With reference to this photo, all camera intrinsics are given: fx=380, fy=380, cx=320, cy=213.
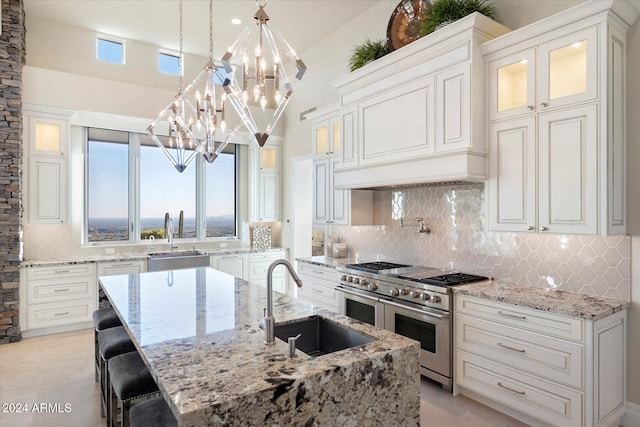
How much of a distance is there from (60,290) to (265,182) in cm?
334

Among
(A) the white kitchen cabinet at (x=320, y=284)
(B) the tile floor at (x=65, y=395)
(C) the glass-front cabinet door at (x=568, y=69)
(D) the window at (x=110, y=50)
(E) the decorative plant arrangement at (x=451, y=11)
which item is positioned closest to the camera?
(C) the glass-front cabinet door at (x=568, y=69)

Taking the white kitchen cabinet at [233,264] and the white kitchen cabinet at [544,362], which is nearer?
the white kitchen cabinet at [544,362]

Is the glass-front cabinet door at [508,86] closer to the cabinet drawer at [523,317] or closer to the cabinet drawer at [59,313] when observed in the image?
the cabinet drawer at [523,317]

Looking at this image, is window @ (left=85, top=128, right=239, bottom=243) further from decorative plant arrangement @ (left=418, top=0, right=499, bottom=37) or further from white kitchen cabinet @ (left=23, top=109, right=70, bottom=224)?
decorative plant arrangement @ (left=418, top=0, right=499, bottom=37)

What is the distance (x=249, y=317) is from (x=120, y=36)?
5.30 m

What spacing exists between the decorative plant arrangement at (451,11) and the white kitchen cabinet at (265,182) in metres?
3.72

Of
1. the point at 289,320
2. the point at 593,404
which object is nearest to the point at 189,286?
the point at 289,320

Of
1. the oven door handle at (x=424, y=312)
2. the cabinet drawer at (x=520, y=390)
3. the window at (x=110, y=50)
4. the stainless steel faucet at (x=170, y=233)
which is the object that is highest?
the window at (x=110, y=50)

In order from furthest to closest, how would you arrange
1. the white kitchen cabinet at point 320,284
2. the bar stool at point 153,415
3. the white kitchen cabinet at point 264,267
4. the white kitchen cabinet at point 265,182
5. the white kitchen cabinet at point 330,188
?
1. the white kitchen cabinet at point 265,182
2. the white kitchen cabinet at point 264,267
3. the white kitchen cabinet at point 330,188
4. the white kitchen cabinet at point 320,284
5. the bar stool at point 153,415

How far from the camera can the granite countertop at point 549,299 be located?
7.95ft

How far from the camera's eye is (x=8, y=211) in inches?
177

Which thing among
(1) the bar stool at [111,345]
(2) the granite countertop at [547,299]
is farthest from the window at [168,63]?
(2) the granite countertop at [547,299]

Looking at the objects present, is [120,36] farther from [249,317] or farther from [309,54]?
[249,317]

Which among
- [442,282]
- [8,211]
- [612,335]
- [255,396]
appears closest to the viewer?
[255,396]
